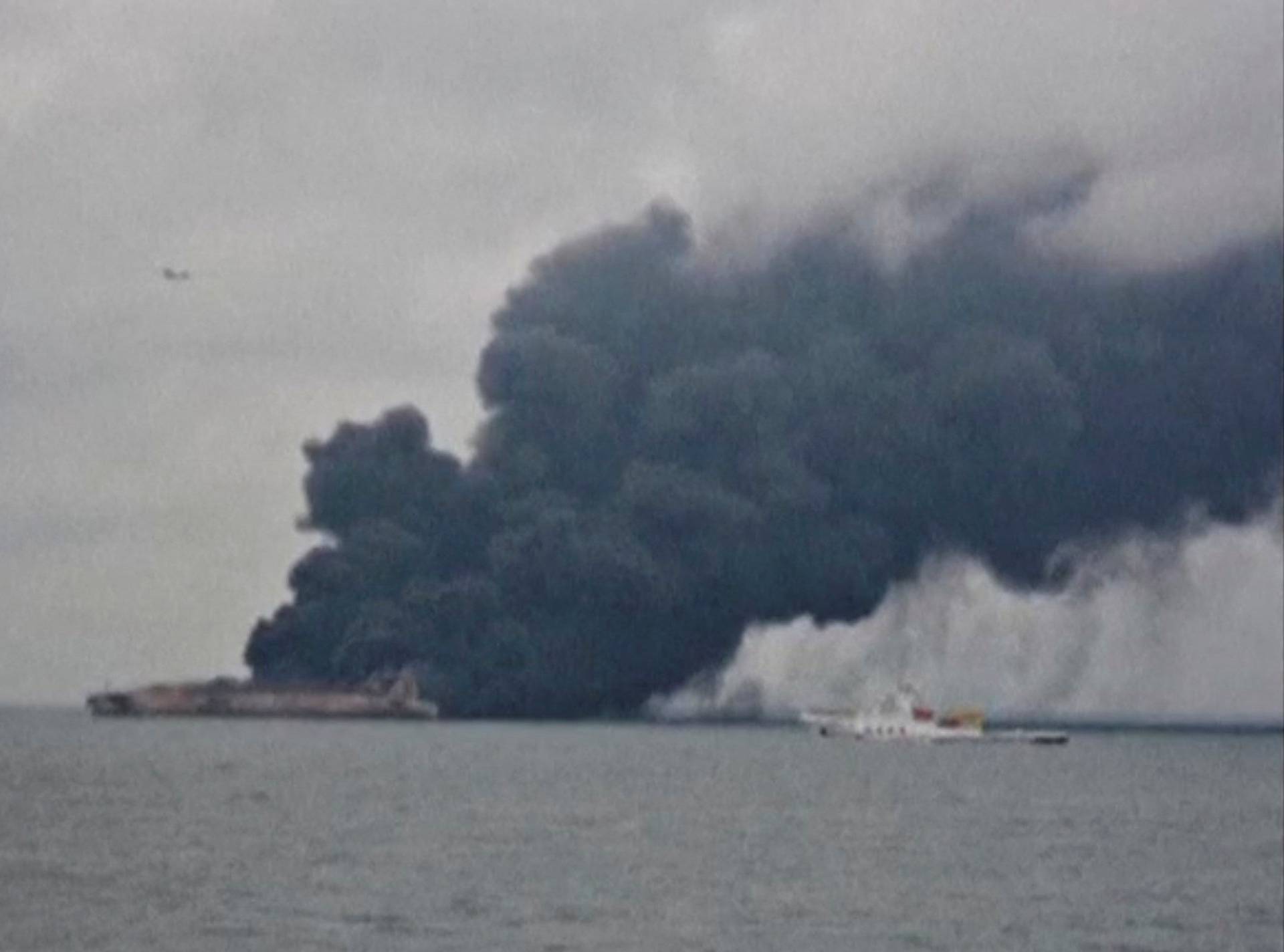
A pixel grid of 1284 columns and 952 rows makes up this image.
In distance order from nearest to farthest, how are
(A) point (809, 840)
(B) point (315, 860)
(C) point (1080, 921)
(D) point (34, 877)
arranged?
(C) point (1080, 921), (D) point (34, 877), (B) point (315, 860), (A) point (809, 840)

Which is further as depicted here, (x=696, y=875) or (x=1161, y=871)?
(x=1161, y=871)

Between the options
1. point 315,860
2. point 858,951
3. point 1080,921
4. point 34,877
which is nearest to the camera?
point 858,951

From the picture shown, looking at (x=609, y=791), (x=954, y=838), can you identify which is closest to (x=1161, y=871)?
(x=954, y=838)

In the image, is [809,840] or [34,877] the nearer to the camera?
[34,877]

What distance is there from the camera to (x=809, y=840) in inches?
5305

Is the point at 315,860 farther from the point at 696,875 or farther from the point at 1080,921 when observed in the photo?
the point at 1080,921

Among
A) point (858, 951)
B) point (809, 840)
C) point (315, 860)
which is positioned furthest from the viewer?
point (809, 840)

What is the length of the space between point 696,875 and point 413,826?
3180 centimetres

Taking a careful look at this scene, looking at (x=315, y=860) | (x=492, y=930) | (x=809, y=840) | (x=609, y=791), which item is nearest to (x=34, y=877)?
(x=315, y=860)

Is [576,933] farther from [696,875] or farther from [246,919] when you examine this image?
[696,875]

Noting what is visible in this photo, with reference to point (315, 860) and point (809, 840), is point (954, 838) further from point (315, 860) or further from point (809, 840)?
point (315, 860)

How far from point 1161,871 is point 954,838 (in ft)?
67.1

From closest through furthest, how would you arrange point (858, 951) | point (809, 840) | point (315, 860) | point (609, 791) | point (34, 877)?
point (858, 951), point (34, 877), point (315, 860), point (809, 840), point (609, 791)

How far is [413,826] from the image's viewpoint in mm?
138250
